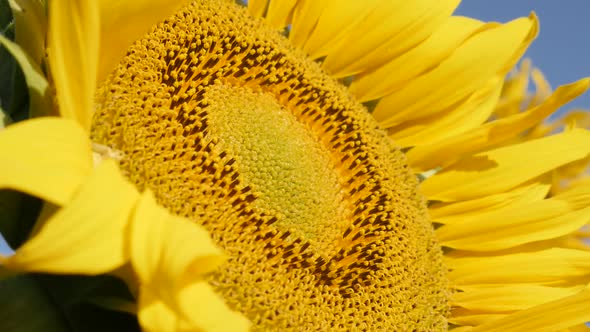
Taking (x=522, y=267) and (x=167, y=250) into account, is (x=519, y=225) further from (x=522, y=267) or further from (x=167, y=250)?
(x=167, y=250)

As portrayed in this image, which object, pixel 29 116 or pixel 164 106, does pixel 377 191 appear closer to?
pixel 164 106

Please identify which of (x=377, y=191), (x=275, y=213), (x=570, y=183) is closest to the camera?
(x=275, y=213)

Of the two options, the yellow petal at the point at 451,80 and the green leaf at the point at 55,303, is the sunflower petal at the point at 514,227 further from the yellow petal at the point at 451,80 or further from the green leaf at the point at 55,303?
the green leaf at the point at 55,303

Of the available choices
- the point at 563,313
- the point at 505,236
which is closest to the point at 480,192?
the point at 505,236

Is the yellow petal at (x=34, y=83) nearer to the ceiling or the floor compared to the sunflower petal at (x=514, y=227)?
nearer to the floor

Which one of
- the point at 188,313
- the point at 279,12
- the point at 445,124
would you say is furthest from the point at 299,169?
the point at 188,313

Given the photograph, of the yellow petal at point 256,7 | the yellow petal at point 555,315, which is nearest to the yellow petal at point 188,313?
the yellow petal at point 555,315
